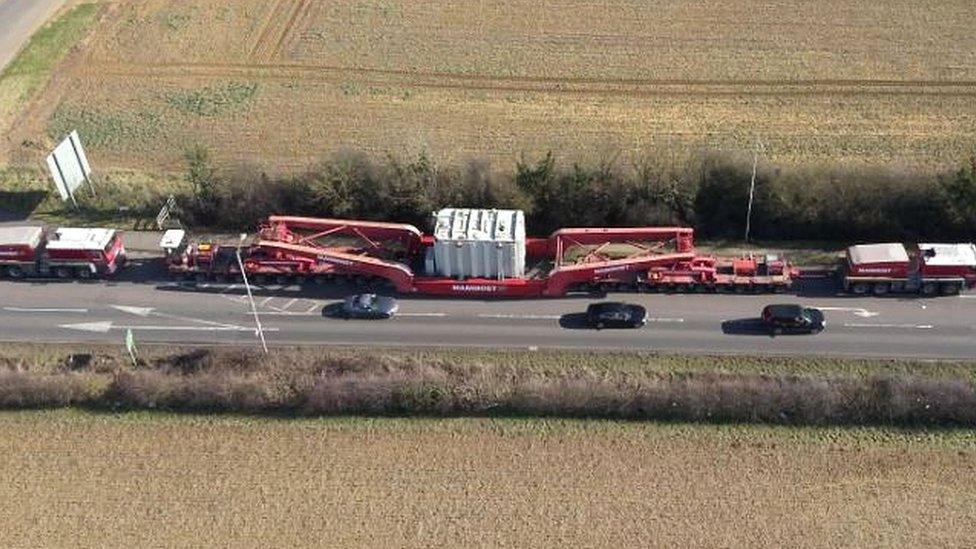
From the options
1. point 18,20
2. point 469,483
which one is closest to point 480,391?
point 469,483

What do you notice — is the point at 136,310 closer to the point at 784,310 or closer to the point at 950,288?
the point at 784,310

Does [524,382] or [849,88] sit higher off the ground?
[849,88]

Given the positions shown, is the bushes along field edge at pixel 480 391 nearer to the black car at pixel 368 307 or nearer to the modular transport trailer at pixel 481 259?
the black car at pixel 368 307

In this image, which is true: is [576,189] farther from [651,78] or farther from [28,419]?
[28,419]

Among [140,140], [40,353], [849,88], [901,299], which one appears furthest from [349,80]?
[901,299]

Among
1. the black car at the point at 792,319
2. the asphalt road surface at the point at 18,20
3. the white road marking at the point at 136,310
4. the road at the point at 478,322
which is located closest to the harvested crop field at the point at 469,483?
the road at the point at 478,322

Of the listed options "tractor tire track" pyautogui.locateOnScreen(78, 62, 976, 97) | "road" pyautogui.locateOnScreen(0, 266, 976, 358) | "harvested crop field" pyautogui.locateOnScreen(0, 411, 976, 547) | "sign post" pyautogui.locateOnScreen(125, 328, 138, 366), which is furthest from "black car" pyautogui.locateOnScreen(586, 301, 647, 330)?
"tractor tire track" pyautogui.locateOnScreen(78, 62, 976, 97)

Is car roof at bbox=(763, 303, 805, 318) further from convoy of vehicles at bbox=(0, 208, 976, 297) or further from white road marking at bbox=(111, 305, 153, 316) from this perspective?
white road marking at bbox=(111, 305, 153, 316)
